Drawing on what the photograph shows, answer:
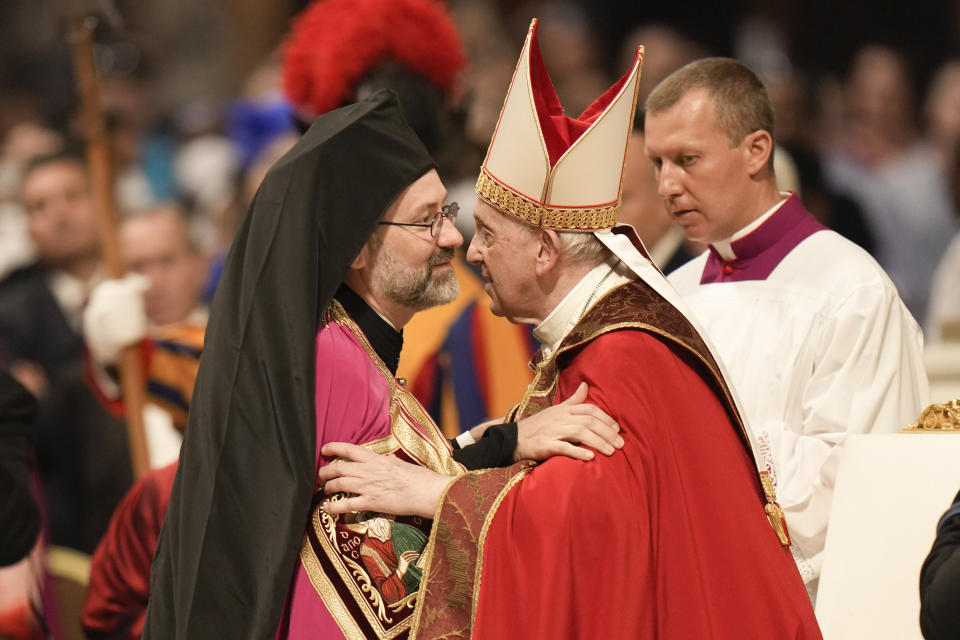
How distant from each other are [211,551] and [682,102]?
194 centimetres

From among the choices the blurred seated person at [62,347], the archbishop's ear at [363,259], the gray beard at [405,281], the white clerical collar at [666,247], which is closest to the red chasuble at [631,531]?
the gray beard at [405,281]

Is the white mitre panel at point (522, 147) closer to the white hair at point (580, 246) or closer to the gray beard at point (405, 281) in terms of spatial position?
the white hair at point (580, 246)

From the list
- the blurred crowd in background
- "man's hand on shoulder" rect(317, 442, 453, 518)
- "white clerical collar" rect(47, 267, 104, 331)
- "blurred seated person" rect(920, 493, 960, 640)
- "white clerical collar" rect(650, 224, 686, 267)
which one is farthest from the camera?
"white clerical collar" rect(47, 267, 104, 331)

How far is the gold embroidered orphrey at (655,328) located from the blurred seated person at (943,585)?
580mm

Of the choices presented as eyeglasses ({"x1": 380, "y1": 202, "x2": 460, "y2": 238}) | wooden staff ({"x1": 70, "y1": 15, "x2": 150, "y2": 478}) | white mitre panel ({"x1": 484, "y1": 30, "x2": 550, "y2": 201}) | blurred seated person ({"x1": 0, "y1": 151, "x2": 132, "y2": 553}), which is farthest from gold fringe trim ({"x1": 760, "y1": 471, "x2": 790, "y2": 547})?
blurred seated person ({"x1": 0, "y1": 151, "x2": 132, "y2": 553})

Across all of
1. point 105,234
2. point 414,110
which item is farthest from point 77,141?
point 414,110

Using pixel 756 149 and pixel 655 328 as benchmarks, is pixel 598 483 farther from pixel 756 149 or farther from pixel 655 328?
pixel 756 149

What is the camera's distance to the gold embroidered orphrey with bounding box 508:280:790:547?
11.1 ft

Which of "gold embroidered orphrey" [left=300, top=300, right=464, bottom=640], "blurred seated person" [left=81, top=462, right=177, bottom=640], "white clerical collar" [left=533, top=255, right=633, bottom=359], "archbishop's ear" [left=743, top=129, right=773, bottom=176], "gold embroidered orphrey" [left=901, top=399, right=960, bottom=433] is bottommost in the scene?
"blurred seated person" [left=81, top=462, right=177, bottom=640]

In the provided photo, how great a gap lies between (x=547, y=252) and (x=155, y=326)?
13.9 ft

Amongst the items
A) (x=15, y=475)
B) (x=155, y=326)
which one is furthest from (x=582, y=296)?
(x=155, y=326)

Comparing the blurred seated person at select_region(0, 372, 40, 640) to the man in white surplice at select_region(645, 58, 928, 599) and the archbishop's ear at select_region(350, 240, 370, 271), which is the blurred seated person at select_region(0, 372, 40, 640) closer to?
the archbishop's ear at select_region(350, 240, 370, 271)

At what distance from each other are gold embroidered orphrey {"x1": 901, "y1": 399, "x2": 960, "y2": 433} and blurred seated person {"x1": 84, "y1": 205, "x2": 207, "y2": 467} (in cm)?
286

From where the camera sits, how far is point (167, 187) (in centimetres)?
1116
